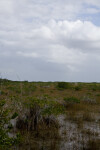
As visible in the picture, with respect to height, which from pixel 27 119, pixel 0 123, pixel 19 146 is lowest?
pixel 19 146

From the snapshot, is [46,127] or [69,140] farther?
[46,127]

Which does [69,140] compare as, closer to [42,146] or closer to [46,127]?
[42,146]

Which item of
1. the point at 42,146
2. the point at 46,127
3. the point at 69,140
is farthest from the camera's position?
the point at 46,127

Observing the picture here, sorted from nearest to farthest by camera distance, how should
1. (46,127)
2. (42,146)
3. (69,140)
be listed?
(42,146)
(69,140)
(46,127)

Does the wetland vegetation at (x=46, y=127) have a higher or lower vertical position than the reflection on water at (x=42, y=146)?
higher

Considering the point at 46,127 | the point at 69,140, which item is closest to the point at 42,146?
the point at 69,140

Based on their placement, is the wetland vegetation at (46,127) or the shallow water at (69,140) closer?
the shallow water at (69,140)

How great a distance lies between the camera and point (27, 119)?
28.1 feet

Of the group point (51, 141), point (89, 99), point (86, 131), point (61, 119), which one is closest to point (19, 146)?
point (51, 141)

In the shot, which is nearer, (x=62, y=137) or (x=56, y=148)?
(x=56, y=148)

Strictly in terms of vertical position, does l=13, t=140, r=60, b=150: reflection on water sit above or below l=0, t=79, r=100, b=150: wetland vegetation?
below

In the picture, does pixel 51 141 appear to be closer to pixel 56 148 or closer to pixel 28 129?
pixel 56 148

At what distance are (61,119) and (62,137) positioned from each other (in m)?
2.98

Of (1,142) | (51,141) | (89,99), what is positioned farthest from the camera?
(89,99)
